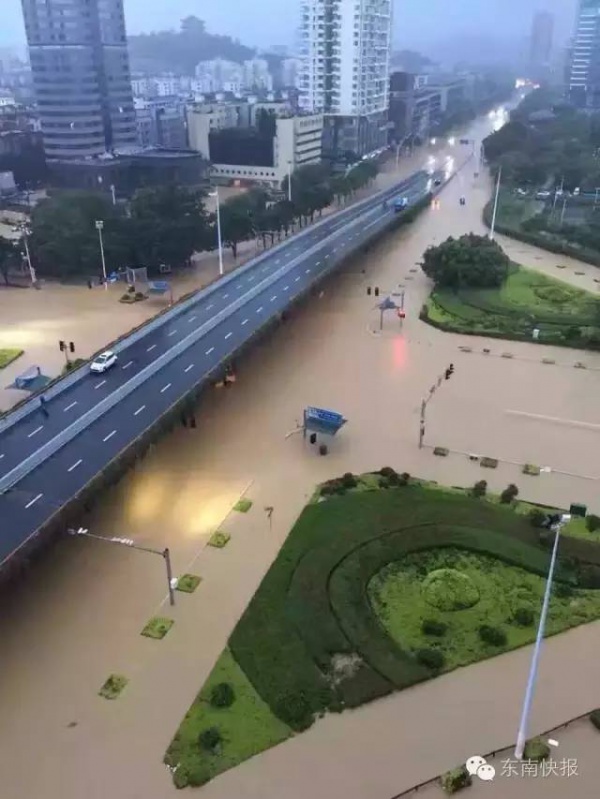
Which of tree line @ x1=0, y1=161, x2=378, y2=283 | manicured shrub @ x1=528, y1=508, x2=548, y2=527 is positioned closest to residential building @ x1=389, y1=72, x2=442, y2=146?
tree line @ x1=0, y1=161, x2=378, y2=283

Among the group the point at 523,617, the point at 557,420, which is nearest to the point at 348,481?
the point at 523,617

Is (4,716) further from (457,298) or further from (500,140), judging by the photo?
(500,140)

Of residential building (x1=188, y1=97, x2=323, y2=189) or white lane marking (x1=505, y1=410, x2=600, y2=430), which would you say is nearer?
white lane marking (x1=505, y1=410, x2=600, y2=430)

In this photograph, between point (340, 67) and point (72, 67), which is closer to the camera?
point (72, 67)

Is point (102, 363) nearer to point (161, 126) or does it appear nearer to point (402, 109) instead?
point (161, 126)

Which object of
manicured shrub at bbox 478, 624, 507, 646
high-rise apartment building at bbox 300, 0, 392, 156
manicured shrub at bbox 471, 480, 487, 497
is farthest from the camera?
high-rise apartment building at bbox 300, 0, 392, 156

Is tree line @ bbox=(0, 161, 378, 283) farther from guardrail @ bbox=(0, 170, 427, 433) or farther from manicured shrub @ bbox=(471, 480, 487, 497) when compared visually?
manicured shrub @ bbox=(471, 480, 487, 497)

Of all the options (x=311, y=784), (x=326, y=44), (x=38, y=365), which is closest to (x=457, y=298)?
(x=38, y=365)
